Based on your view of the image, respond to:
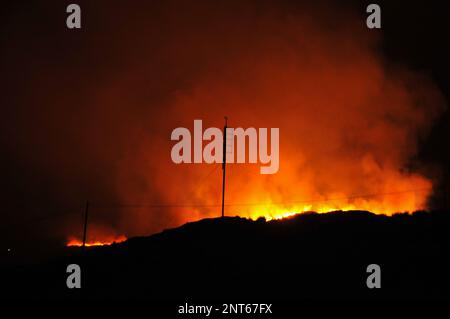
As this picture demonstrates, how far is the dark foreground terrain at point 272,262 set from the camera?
156 feet

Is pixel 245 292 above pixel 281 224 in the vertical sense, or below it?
below

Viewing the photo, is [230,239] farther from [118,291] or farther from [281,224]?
[118,291]

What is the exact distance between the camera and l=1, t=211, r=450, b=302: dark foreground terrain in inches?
1869

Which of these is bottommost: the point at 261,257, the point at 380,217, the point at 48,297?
the point at 48,297

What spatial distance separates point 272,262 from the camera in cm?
5356

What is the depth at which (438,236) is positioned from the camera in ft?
182
